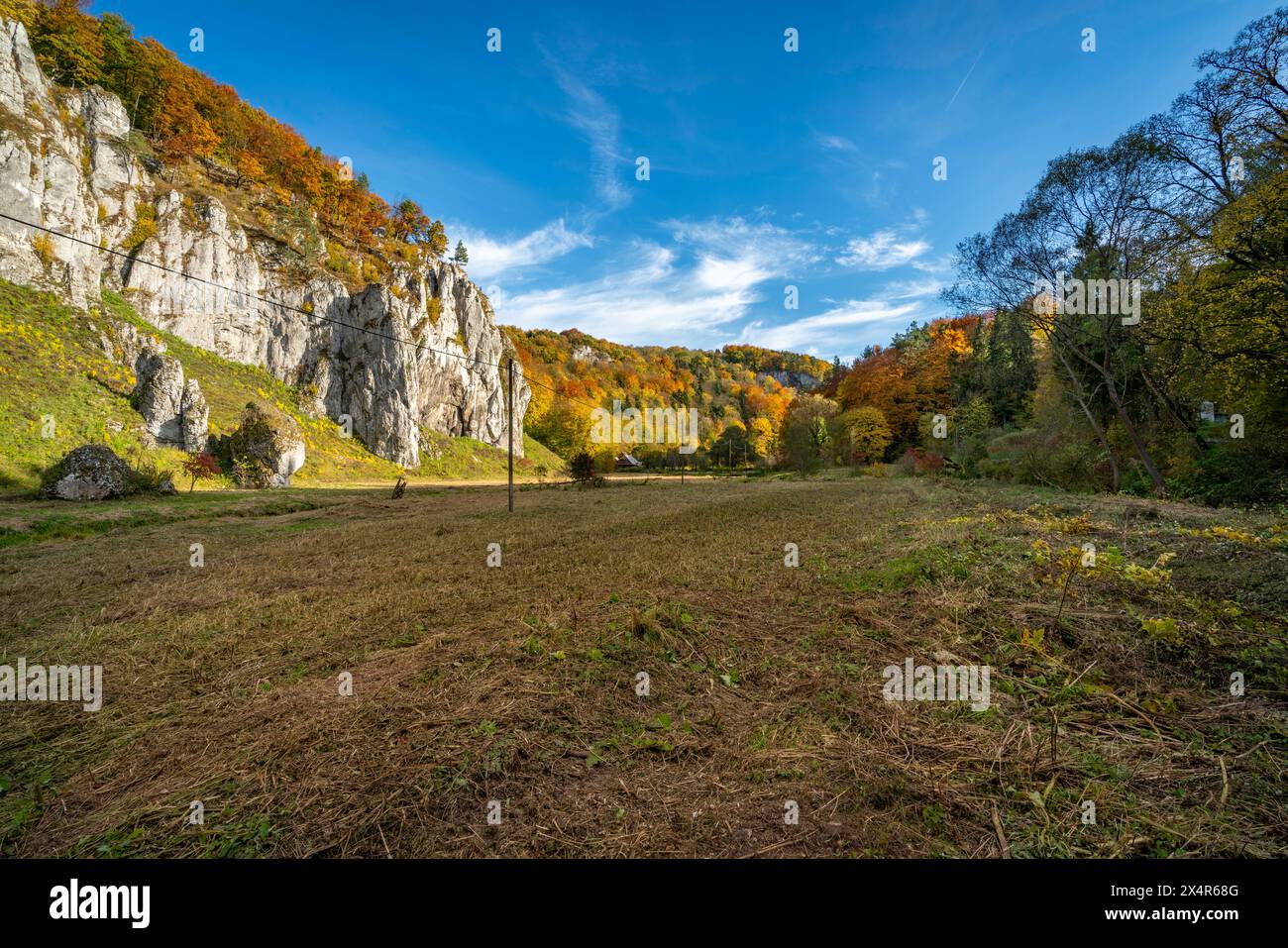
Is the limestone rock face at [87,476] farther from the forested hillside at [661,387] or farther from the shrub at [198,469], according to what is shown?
the forested hillside at [661,387]

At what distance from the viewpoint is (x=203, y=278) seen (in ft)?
138

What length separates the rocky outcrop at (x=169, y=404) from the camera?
29234mm

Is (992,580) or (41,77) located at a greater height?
(41,77)

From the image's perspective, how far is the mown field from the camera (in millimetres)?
2221

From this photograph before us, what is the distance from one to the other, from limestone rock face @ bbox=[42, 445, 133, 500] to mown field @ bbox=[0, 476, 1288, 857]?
1555 cm

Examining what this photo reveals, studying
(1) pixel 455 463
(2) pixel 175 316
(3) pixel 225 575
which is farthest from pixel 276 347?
(3) pixel 225 575

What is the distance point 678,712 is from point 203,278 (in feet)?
196

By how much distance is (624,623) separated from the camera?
5.13m

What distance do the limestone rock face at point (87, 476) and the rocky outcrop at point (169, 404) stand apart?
43.2 feet

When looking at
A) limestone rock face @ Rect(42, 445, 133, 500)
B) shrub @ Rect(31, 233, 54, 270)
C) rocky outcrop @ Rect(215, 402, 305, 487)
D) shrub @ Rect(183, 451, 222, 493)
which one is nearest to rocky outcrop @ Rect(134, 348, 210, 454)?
rocky outcrop @ Rect(215, 402, 305, 487)

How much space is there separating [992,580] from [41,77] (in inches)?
2834
